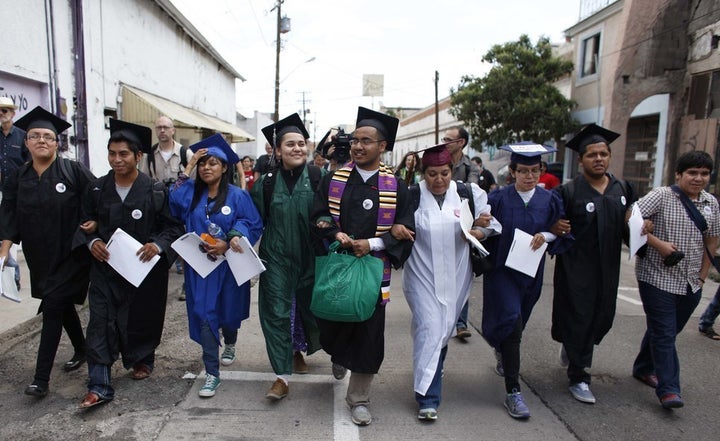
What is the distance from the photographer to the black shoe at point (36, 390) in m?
3.52

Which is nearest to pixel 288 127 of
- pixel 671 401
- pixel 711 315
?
pixel 671 401

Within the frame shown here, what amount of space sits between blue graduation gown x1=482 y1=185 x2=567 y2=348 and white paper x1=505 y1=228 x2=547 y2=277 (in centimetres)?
12

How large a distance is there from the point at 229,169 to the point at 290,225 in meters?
0.68

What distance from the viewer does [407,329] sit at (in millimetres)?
5359

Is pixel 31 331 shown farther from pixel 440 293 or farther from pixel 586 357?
pixel 586 357

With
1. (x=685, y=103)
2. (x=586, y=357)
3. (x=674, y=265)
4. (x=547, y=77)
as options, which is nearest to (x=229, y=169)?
(x=586, y=357)

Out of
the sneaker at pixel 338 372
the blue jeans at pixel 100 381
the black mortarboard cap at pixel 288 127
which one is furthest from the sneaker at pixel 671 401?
the blue jeans at pixel 100 381

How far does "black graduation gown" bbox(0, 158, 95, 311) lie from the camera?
3.65m

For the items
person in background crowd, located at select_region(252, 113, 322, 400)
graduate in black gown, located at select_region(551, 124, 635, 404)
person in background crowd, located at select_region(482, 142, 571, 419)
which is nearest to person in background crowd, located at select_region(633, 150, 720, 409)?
graduate in black gown, located at select_region(551, 124, 635, 404)

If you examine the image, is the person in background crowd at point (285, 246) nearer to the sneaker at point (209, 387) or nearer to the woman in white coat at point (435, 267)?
the sneaker at point (209, 387)

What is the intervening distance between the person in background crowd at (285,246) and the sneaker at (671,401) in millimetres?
2606

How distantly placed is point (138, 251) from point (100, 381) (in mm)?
916

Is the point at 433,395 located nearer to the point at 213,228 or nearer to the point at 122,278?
the point at 213,228

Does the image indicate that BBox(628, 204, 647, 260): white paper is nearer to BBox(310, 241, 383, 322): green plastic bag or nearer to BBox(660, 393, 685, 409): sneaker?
BBox(660, 393, 685, 409): sneaker
